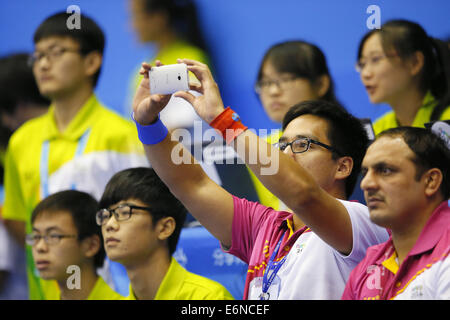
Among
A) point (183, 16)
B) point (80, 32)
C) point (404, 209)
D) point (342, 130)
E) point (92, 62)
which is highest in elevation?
point (183, 16)

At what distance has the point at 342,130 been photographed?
8.04 ft

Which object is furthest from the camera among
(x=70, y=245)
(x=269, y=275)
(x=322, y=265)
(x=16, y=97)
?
(x=16, y=97)

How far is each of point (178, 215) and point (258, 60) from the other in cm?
127

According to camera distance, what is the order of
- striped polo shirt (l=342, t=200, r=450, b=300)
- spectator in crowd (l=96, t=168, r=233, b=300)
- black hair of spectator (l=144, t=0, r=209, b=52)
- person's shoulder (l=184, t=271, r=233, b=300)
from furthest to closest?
black hair of spectator (l=144, t=0, r=209, b=52) → spectator in crowd (l=96, t=168, r=233, b=300) → person's shoulder (l=184, t=271, r=233, b=300) → striped polo shirt (l=342, t=200, r=450, b=300)

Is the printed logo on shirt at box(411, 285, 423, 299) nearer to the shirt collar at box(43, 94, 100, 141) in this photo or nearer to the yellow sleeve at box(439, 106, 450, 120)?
the yellow sleeve at box(439, 106, 450, 120)

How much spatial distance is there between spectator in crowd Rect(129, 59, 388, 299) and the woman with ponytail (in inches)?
25.2

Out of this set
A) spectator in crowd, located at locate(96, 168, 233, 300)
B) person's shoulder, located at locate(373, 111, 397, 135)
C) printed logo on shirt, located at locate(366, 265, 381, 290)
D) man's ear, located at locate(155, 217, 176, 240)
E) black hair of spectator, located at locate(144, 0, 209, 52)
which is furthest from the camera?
black hair of spectator, located at locate(144, 0, 209, 52)

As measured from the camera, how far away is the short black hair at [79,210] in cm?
324

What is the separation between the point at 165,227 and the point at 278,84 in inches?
35.2

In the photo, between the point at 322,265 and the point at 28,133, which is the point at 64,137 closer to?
the point at 28,133

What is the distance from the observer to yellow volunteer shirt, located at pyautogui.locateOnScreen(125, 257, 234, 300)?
2.69 meters

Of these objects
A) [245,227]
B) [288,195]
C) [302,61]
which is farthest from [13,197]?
[288,195]

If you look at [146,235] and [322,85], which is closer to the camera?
[146,235]

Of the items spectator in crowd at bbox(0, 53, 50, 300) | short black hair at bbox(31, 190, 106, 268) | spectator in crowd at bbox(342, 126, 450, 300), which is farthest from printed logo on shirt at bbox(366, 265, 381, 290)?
spectator in crowd at bbox(0, 53, 50, 300)
